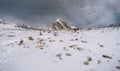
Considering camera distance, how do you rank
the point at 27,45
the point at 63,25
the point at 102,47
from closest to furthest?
the point at 27,45 < the point at 102,47 < the point at 63,25

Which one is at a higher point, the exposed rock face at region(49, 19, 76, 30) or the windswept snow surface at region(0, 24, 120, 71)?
the exposed rock face at region(49, 19, 76, 30)

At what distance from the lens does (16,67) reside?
873 centimetres

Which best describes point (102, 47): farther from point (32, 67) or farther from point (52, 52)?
point (32, 67)

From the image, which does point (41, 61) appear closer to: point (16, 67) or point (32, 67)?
point (32, 67)

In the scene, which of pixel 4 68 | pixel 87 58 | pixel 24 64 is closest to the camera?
pixel 4 68

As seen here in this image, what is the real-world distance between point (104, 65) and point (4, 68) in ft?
20.3

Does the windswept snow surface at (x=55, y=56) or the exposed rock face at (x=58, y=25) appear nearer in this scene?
the windswept snow surface at (x=55, y=56)

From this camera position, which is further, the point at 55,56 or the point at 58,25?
the point at 58,25

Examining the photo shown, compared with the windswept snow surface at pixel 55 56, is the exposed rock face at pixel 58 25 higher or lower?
higher

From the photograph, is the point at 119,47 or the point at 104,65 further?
the point at 119,47

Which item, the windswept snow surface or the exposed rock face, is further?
the exposed rock face

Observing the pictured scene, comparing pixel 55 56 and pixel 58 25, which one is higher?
pixel 58 25

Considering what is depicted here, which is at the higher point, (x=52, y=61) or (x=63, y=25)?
(x=63, y=25)

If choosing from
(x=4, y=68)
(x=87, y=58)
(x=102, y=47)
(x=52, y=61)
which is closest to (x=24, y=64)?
(x=4, y=68)
